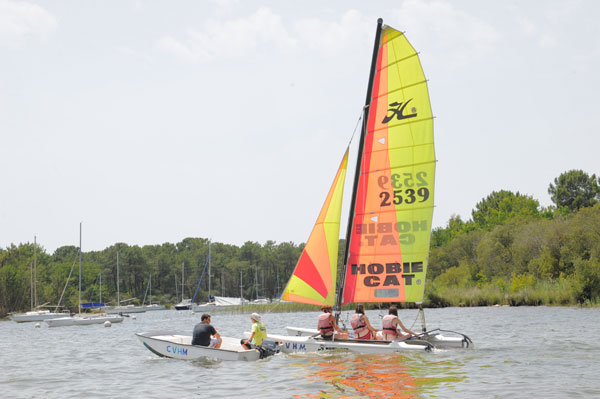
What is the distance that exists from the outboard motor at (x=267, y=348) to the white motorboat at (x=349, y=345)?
1.38 ft

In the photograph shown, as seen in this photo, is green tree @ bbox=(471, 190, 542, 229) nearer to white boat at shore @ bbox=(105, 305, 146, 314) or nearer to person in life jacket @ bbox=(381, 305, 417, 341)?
white boat at shore @ bbox=(105, 305, 146, 314)

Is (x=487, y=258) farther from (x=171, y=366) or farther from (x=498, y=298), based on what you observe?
(x=171, y=366)

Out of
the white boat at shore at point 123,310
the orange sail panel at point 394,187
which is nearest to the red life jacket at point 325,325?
the orange sail panel at point 394,187

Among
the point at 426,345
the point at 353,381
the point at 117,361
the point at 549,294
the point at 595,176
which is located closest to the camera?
the point at 353,381

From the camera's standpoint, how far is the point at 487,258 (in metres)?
80.7

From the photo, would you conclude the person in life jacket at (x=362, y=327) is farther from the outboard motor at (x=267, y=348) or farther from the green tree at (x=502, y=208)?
the green tree at (x=502, y=208)

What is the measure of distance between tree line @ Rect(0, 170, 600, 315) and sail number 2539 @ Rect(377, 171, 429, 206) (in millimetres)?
33684

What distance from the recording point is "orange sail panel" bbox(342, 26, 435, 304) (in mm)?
20484

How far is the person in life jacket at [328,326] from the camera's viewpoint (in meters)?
20.1

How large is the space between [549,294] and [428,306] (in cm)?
1255

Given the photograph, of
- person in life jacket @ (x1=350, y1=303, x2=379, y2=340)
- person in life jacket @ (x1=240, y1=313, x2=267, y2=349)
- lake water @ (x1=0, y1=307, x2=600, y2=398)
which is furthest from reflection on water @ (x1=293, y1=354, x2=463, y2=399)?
person in life jacket @ (x1=240, y1=313, x2=267, y2=349)

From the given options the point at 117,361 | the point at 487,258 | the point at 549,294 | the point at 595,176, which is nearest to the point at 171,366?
the point at 117,361

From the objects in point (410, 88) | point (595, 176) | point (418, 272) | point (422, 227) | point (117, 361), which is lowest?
point (117, 361)

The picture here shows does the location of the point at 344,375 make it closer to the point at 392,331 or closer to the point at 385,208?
the point at 392,331
